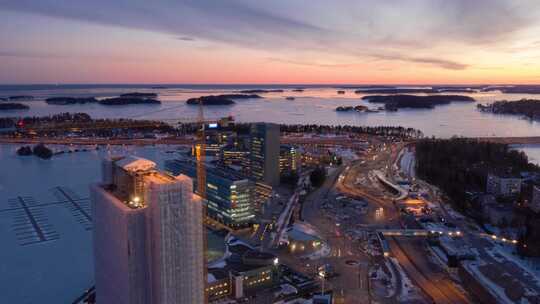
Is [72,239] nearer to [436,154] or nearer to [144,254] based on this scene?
Answer: [144,254]

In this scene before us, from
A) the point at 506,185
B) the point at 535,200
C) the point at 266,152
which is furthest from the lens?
the point at 266,152

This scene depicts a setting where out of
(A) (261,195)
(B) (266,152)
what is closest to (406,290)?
(A) (261,195)

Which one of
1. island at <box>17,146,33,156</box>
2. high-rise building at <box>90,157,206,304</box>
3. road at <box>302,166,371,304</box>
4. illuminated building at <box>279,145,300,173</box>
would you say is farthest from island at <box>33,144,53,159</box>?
high-rise building at <box>90,157,206,304</box>

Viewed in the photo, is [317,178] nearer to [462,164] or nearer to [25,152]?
[462,164]

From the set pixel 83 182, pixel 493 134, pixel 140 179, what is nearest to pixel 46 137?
pixel 83 182

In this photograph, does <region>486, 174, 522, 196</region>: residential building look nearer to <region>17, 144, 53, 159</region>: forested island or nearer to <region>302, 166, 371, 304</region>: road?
<region>302, 166, 371, 304</region>: road

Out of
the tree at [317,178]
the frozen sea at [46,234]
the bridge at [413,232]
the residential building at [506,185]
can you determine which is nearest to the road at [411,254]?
the bridge at [413,232]
